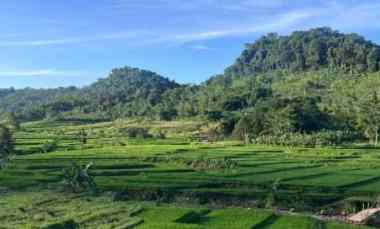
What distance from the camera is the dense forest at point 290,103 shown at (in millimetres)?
96062

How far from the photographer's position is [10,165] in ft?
187

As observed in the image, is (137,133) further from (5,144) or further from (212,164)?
(212,164)

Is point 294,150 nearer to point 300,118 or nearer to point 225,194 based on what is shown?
point 300,118

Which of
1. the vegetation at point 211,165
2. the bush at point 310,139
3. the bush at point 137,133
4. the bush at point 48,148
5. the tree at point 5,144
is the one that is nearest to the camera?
the vegetation at point 211,165

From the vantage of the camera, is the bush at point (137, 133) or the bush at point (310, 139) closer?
the bush at point (310, 139)

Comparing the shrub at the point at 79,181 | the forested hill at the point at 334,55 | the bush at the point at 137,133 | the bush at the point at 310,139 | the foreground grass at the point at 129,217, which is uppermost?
the forested hill at the point at 334,55

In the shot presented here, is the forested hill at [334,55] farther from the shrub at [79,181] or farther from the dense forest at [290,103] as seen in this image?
the shrub at [79,181]

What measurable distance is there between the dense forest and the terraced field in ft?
82.6

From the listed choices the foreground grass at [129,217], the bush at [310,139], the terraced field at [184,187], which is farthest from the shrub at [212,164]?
the bush at [310,139]

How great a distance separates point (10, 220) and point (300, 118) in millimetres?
74844

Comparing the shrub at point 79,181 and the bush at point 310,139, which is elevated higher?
the bush at point 310,139

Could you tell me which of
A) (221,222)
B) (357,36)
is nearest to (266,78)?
(357,36)

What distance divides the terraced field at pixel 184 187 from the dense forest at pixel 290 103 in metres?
25.2

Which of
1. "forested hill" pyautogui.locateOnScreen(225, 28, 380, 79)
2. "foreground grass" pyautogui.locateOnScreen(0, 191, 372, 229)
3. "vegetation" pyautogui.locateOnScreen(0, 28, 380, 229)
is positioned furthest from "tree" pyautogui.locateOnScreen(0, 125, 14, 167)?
"forested hill" pyautogui.locateOnScreen(225, 28, 380, 79)
